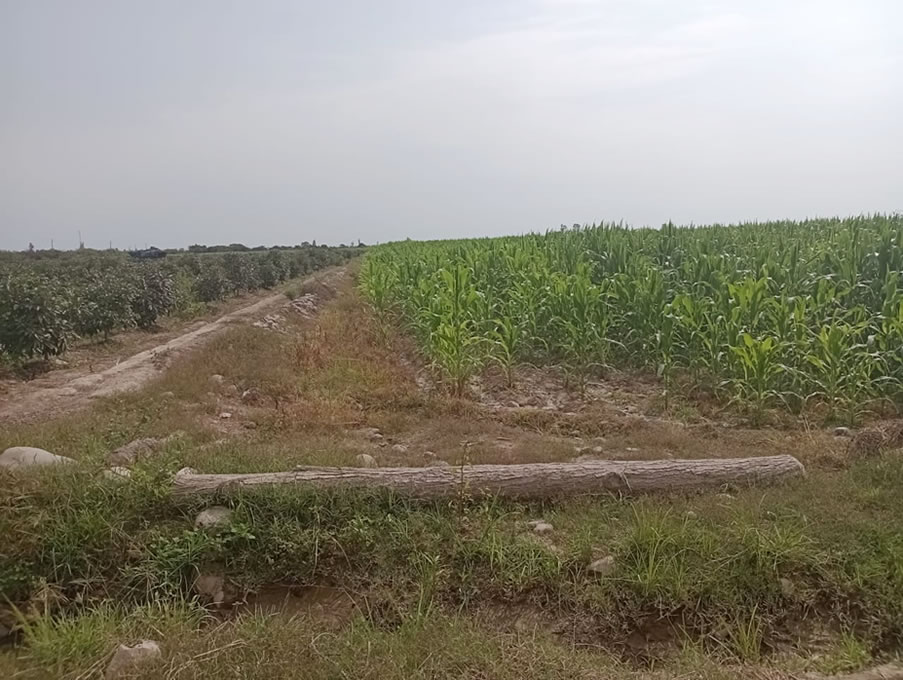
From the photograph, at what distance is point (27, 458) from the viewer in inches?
175

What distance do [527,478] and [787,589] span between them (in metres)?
1.62

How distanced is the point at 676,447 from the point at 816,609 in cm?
211

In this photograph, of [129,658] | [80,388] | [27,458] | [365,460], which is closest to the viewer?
[129,658]

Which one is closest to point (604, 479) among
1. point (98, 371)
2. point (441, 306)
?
point (441, 306)

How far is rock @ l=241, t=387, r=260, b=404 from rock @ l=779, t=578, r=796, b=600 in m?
5.69

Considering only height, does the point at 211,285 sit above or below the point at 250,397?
above

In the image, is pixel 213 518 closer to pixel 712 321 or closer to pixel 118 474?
pixel 118 474

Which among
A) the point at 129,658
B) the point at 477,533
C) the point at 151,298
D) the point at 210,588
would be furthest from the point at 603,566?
the point at 151,298

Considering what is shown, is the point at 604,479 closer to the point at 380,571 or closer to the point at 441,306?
the point at 380,571

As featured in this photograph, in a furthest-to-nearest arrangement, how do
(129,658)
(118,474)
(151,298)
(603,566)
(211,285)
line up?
(211,285) < (151,298) < (118,474) < (603,566) < (129,658)

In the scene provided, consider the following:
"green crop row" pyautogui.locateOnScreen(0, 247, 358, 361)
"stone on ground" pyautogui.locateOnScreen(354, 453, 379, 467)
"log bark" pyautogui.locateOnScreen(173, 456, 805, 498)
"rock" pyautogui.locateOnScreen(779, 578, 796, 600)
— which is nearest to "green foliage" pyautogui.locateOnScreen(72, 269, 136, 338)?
"green crop row" pyautogui.locateOnScreen(0, 247, 358, 361)

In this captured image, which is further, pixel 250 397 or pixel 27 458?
pixel 250 397

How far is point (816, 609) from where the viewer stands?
11.0 ft

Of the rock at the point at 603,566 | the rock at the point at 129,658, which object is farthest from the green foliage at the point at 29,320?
the rock at the point at 603,566
